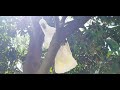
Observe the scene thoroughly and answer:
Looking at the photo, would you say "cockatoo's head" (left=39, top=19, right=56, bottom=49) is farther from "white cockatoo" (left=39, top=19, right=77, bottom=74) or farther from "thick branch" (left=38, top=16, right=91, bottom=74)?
"thick branch" (left=38, top=16, right=91, bottom=74)

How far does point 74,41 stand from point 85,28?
0.80 m

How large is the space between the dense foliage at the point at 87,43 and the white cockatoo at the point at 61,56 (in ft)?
0.74

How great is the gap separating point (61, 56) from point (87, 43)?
1332mm

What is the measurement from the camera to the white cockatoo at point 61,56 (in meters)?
5.79

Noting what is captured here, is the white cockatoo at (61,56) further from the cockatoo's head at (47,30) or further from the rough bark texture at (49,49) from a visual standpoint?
the rough bark texture at (49,49)

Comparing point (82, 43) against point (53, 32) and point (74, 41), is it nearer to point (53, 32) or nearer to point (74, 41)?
point (74, 41)

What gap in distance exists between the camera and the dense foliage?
6.80 m

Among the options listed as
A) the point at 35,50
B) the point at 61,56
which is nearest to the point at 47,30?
the point at 35,50

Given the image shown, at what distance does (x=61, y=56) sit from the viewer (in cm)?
621

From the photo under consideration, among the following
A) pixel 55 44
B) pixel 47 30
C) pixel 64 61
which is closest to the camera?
pixel 64 61

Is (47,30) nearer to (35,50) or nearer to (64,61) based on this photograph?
(35,50)

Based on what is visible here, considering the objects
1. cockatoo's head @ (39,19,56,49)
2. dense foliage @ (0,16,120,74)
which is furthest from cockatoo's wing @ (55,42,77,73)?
dense foliage @ (0,16,120,74)
